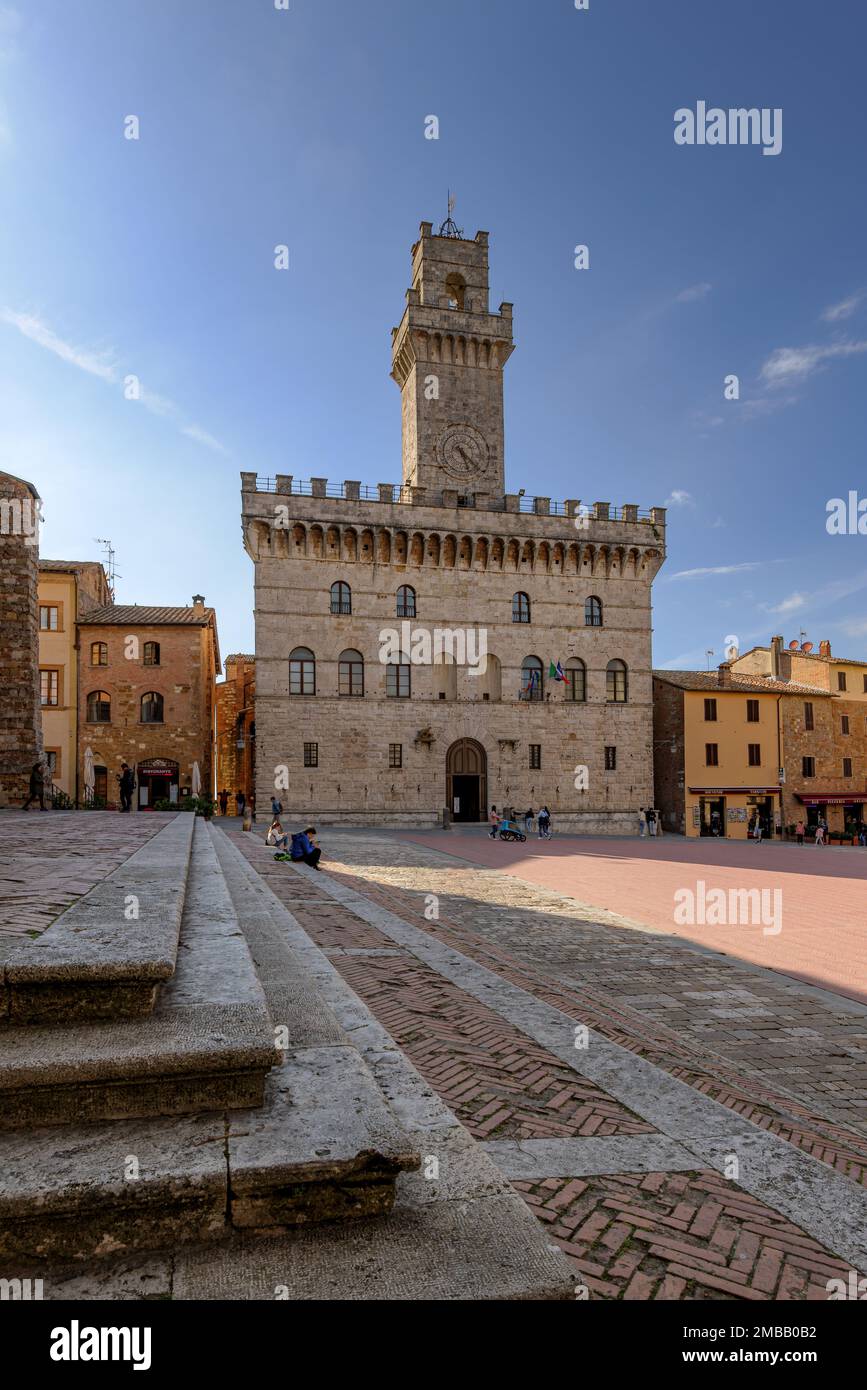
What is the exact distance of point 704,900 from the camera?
12.6 meters

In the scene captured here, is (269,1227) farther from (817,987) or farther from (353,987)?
(817,987)

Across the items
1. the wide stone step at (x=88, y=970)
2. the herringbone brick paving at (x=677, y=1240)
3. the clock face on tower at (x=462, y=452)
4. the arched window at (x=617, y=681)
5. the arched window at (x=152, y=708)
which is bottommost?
the herringbone brick paving at (x=677, y=1240)

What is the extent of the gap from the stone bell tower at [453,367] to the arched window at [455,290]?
0.15ft

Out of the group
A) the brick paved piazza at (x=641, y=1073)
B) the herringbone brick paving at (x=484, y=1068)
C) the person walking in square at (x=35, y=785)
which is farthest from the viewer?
the person walking in square at (x=35, y=785)

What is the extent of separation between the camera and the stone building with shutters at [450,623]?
1222 inches

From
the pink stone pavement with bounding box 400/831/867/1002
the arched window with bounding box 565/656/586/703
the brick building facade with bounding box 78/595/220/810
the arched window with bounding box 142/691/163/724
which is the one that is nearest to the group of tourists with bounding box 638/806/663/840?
the pink stone pavement with bounding box 400/831/867/1002

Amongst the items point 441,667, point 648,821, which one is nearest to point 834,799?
point 648,821

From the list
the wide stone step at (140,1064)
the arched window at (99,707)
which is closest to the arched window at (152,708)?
the arched window at (99,707)

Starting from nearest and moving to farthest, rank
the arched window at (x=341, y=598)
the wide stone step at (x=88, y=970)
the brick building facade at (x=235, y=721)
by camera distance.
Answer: the wide stone step at (x=88, y=970), the arched window at (x=341, y=598), the brick building facade at (x=235, y=721)

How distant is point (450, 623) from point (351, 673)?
5089mm

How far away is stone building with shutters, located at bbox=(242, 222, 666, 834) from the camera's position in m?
31.0

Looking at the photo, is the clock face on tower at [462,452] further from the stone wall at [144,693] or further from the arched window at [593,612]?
the stone wall at [144,693]

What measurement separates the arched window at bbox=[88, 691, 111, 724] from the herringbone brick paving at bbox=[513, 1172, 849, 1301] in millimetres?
33429
